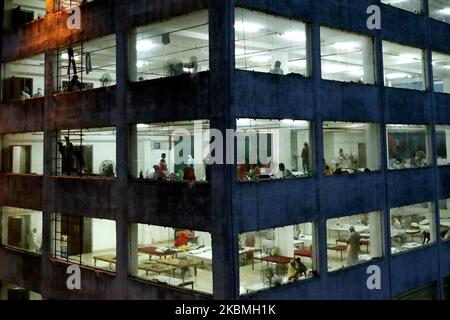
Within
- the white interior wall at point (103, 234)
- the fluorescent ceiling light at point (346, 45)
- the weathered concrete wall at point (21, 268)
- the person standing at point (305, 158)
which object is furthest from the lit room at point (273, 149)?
the weathered concrete wall at point (21, 268)

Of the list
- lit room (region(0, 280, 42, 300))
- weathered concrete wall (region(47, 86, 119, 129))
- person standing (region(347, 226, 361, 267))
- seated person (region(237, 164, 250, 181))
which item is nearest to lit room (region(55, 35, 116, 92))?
weathered concrete wall (region(47, 86, 119, 129))

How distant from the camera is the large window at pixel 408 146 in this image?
1858 centimetres

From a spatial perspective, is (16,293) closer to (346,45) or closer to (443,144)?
(346,45)

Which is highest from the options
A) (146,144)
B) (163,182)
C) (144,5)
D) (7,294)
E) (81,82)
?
(144,5)

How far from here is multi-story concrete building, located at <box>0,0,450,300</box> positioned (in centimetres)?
1352

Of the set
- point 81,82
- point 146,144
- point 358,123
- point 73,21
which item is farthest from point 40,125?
point 358,123

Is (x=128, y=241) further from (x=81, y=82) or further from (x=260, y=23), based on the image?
(x=260, y=23)

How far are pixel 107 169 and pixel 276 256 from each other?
22.7ft

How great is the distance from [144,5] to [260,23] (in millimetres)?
4011

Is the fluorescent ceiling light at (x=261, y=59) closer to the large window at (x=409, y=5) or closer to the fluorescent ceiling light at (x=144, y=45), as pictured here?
the fluorescent ceiling light at (x=144, y=45)

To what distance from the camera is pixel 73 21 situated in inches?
712

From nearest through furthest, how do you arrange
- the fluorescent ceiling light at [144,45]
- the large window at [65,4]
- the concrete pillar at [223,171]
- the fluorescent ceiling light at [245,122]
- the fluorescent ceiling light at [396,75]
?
the concrete pillar at [223,171]
the fluorescent ceiling light at [245,122]
the fluorescent ceiling light at [144,45]
the large window at [65,4]
the fluorescent ceiling light at [396,75]

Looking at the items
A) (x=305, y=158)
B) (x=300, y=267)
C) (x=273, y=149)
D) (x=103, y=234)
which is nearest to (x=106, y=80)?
(x=103, y=234)

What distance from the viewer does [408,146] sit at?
64.1 ft
